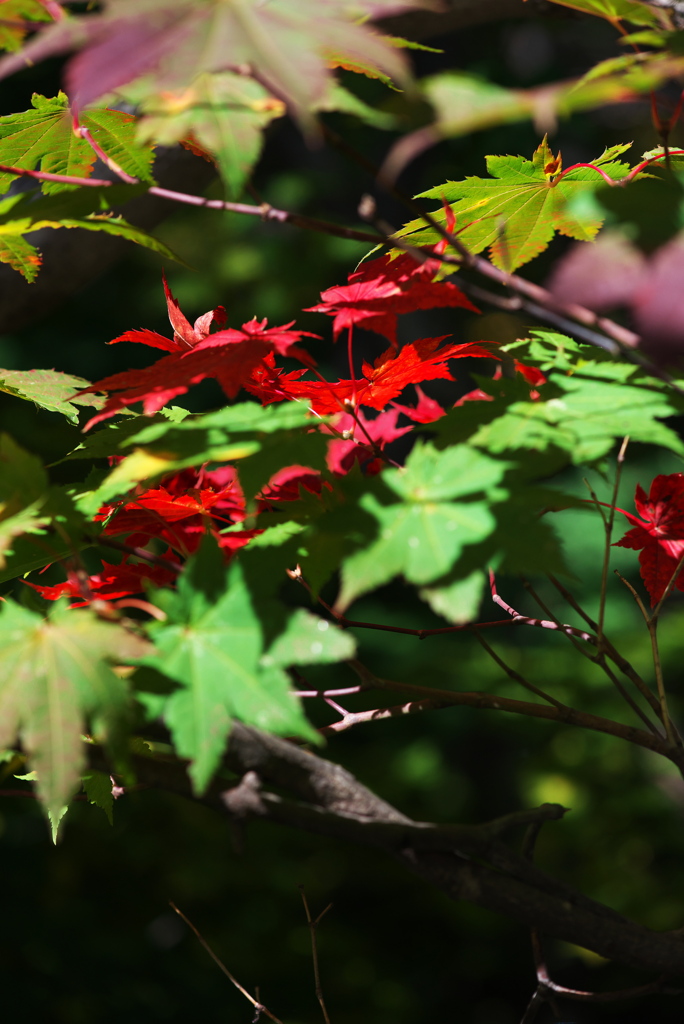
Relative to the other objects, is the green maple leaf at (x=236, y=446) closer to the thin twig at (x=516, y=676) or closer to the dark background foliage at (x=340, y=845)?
the thin twig at (x=516, y=676)

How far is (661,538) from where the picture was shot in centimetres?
76

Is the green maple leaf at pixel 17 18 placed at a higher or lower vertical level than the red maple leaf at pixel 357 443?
higher

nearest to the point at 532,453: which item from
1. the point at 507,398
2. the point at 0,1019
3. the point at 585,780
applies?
the point at 507,398

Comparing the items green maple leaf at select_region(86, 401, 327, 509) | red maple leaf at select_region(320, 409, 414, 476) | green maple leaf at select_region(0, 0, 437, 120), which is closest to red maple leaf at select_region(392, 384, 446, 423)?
red maple leaf at select_region(320, 409, 414, 476)

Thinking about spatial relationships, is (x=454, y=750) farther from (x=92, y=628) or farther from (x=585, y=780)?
(x=92, y=628)

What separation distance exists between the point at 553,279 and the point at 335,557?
8.7 inches

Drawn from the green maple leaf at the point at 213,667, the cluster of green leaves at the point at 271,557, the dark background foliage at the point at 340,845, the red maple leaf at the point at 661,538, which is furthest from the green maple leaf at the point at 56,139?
the dark background foliage at the point at 340,845

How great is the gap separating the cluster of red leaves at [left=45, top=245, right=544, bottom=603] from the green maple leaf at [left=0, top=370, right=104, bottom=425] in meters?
0.13

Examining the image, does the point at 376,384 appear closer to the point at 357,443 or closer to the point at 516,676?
the point at 357,443

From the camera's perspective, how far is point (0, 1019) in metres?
2.57

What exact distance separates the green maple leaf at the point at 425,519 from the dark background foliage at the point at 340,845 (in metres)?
2.36

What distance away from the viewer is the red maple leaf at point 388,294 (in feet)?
2.00

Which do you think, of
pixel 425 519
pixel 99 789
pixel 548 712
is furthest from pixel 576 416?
pixel 99 789

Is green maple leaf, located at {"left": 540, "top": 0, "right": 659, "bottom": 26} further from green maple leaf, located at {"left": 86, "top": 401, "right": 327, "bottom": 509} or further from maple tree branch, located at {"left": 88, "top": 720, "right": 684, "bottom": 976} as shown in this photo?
maple tree branch, located at {"left": 88, "top": 720, "right": 684, "bottom": 976}
